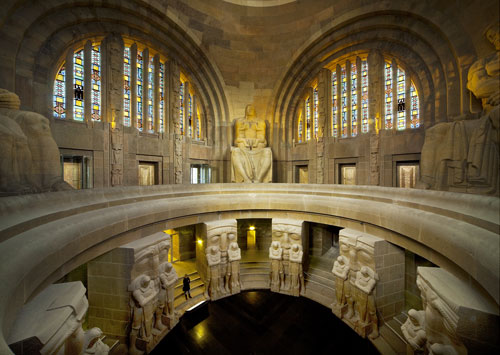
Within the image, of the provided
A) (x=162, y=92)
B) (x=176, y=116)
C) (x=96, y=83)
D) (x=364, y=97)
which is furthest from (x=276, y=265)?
(x=96, y=83)

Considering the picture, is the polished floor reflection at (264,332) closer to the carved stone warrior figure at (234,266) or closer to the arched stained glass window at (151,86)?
the carved stone warrior figure at (234,266)

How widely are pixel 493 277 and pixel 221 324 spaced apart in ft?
14.3

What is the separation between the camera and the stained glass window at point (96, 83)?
7133mm

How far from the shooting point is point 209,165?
32.6ft

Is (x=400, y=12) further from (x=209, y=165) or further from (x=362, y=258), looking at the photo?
(x=209, y=165)

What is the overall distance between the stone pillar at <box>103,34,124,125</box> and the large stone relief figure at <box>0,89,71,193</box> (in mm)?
3573

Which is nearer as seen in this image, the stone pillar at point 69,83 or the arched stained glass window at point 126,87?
the stone pillar at point 69,83

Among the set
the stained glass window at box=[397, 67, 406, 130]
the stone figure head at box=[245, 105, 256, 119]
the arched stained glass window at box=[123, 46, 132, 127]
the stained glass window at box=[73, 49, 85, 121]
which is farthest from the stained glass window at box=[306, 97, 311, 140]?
the stained glass window at box=[73, 49, 85, 121]

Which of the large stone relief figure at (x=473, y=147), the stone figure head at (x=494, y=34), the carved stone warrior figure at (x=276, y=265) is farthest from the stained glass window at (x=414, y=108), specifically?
the carved stone warrior figure at (x=276, y=265)

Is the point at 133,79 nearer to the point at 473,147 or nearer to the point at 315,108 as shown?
the point at 315,108

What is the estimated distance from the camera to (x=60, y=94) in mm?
6582

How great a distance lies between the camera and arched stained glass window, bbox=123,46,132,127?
7734mm

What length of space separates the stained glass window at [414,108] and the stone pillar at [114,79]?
9507mm

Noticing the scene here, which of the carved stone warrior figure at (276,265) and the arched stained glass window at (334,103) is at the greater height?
the arched stained glass window at (334,103)
